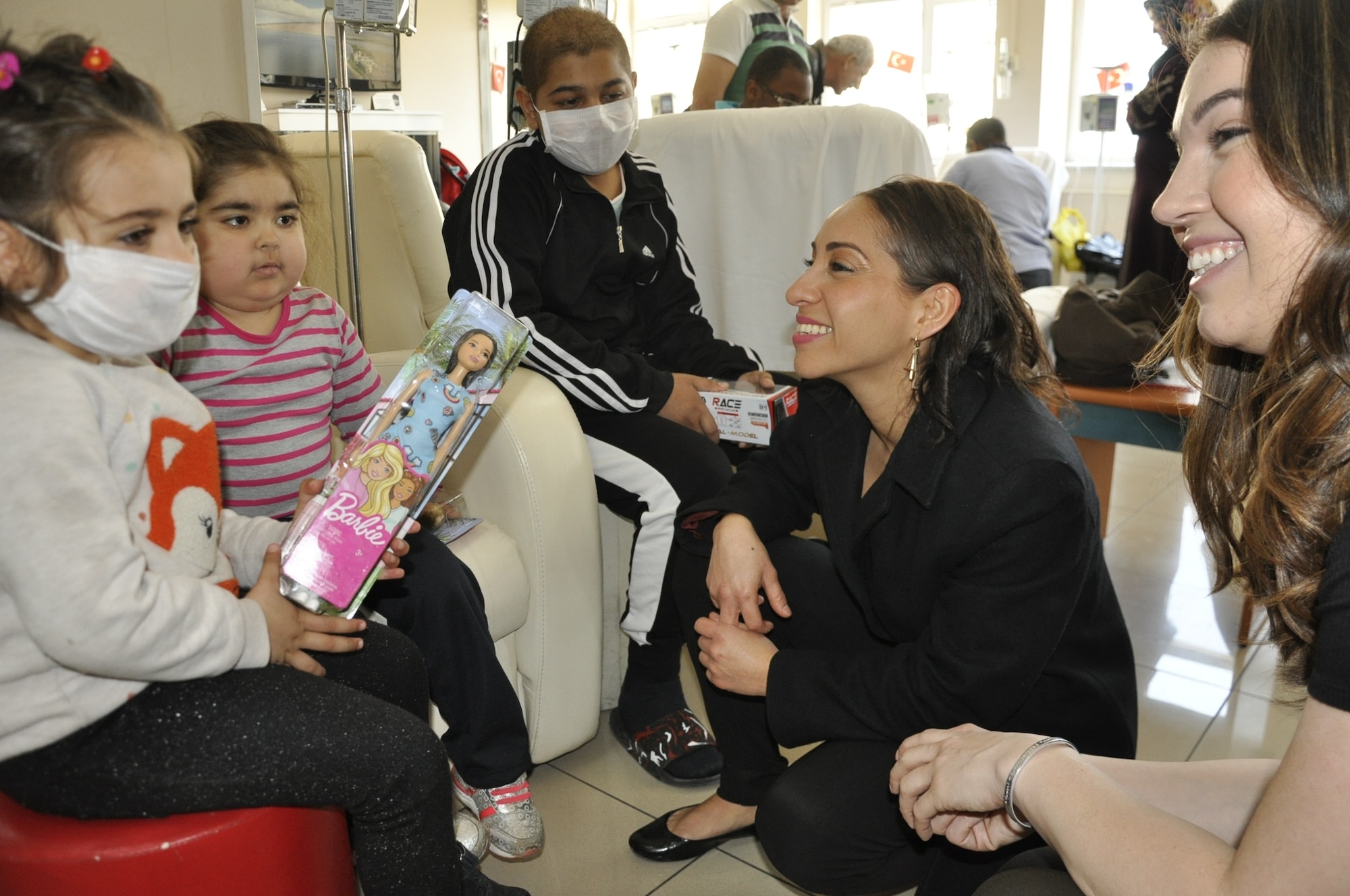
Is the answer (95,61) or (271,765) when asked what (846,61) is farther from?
(271,765)

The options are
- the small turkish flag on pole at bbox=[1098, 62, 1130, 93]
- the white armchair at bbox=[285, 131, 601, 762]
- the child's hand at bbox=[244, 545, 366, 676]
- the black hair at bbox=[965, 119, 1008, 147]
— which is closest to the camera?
the child's hand at bbox=[244, 545, 366, 676]

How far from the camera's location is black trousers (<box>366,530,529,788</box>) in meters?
1.34

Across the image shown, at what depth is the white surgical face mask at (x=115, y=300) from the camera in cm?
83

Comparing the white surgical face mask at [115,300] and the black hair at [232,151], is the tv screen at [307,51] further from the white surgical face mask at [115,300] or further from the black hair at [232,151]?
the white surgical face mask at [115,300]

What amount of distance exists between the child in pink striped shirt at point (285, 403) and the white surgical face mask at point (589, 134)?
0.58 meters

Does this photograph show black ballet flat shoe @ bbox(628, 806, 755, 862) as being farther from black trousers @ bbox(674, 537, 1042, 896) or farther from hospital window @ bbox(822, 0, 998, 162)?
hospital window @ bbox(822, 0, 998, 162)

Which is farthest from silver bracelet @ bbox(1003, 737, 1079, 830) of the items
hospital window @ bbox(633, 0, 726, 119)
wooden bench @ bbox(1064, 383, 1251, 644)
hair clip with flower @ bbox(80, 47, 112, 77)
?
hospital window @ bbox(633, 0, 726, 119)

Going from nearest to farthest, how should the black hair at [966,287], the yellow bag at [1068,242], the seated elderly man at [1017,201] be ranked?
the black hair at [966,287], the seated elderly man at [1017,201], the yellow bag at [1068,242]

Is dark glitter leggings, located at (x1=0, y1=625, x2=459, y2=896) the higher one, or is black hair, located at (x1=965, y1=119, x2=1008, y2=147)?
black hair, located at (x1=965, y1=119, x2=1008, y2=147)

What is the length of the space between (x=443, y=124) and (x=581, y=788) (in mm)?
6109

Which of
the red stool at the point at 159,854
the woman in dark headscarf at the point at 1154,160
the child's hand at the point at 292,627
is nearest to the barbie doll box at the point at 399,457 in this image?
the child's hand at the point at 292,627

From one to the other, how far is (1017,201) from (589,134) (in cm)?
300

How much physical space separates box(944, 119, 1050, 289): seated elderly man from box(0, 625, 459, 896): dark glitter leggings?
3.79 meters

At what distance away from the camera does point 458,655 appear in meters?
1.37
